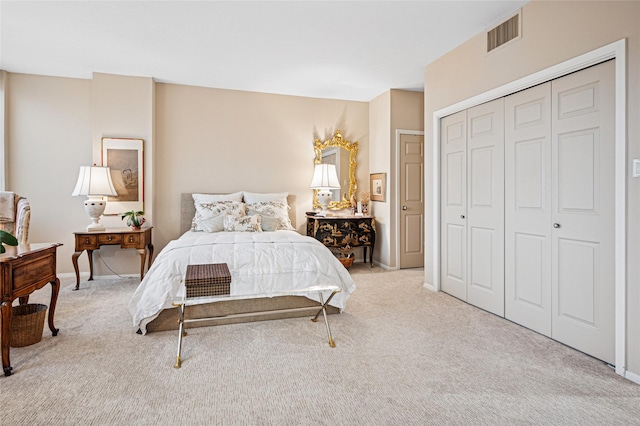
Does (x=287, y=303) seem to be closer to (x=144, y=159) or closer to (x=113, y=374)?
(x=113, y=374)

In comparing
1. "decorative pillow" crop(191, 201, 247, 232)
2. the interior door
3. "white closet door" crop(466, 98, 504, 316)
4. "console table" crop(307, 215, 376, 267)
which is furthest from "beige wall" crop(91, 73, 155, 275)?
"white closet door" crop(466, 98, 504, 316)

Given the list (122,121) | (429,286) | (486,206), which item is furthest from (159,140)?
(486,206)

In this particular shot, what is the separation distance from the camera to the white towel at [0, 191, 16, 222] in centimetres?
313

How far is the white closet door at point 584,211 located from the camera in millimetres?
2314

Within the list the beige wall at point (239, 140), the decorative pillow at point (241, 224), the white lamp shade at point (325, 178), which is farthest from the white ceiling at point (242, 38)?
the decorative pillow at point (241, 224)

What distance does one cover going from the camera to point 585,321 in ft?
8.11

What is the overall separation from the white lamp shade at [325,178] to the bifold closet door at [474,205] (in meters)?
1.79

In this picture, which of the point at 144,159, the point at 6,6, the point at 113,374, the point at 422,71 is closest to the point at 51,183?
the point at 144,159

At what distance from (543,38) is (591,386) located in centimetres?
249

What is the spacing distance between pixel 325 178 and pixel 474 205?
232cm

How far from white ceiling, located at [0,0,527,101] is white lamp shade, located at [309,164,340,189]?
3.99 ft

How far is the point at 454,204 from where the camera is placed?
3.82 m

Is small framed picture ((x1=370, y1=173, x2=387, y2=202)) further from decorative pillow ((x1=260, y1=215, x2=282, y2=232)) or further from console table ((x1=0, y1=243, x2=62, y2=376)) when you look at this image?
console table ((x1=0, y1=243, x2=62, y2=376))

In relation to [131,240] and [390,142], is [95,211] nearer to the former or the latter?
[131,240]
